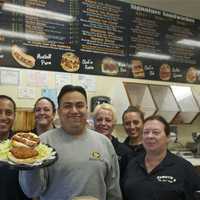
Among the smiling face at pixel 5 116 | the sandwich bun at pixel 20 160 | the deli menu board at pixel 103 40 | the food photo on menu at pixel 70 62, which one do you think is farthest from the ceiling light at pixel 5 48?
the sandwich bun at pixel 20 160

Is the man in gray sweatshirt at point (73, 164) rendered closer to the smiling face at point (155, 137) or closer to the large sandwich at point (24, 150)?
the large sandwich at point (24, 150)

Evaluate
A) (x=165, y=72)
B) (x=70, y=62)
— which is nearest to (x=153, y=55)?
(x=165, y=72)

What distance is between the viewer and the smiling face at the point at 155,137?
2.27m

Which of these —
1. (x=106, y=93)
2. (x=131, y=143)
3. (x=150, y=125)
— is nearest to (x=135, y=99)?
(x=106, y=93)

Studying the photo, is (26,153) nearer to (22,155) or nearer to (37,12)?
(22,155)

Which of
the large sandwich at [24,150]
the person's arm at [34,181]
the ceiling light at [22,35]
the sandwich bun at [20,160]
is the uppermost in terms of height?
the ceiling light at [22,35]

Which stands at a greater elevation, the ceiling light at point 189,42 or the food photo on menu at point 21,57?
the ceiling light at point 189,42

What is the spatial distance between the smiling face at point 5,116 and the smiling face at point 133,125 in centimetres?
97

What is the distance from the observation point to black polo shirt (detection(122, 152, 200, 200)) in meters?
2.14

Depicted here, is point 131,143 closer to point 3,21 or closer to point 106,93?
point 106,93

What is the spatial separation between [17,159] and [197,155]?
11.3 ft

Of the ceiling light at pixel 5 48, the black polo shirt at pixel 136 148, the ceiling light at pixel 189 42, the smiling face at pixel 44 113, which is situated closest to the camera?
the black polo shirt at pixel 136 148

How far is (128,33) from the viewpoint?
463 cm

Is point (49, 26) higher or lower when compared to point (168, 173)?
higher
